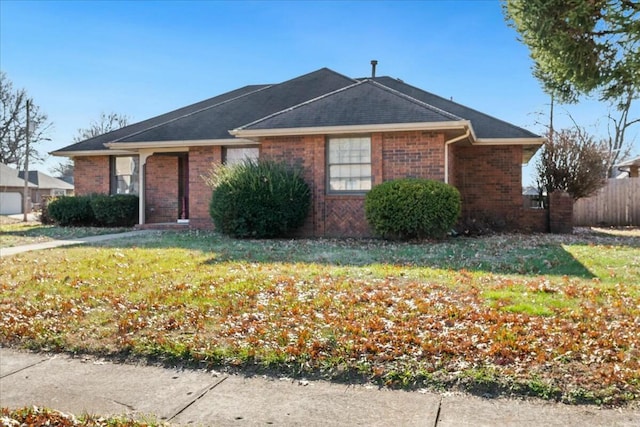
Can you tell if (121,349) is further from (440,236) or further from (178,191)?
(178,191)

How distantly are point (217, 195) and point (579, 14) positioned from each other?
30.8 ft

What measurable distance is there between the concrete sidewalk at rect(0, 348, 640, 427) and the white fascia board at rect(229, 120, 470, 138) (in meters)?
9.62

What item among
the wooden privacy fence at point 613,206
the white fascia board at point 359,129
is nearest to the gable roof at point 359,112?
the white fascia board at point 359,129

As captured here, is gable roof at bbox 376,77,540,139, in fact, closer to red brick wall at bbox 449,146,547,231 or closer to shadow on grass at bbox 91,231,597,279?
red brick wall at bbox 449,146,547,231

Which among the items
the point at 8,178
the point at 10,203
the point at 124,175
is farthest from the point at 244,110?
the point at 10,203

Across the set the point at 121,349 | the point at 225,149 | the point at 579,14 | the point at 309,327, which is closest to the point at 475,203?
the point at 579,14

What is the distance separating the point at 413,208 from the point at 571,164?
9.47 m

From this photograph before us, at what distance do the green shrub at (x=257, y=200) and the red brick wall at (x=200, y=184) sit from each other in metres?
2.83

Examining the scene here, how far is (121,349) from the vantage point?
466cm

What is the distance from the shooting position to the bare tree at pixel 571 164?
17.9 m

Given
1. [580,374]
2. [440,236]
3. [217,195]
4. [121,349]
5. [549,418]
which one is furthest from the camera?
[217,195]

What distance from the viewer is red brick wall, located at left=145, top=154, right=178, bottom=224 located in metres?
18.4

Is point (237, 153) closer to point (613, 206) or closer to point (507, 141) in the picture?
point (507, 141)

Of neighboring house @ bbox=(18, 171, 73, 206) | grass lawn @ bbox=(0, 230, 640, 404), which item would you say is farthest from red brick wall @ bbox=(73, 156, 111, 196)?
neighboring house @ bbox=(18, 171, 73, 206)
